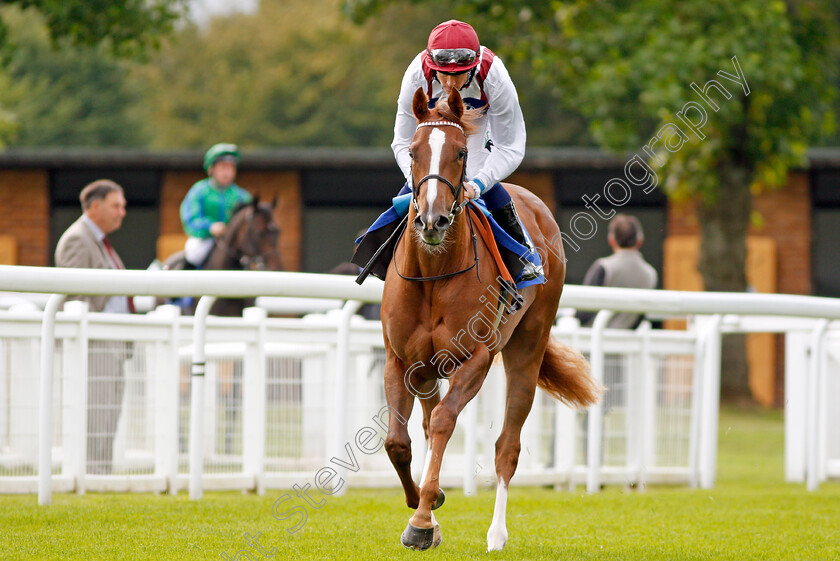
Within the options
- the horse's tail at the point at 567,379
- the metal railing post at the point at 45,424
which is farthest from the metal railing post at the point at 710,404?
the metal railing post at the point at 45,424

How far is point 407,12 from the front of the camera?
32.9m

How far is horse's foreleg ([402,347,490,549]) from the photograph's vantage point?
183 inches

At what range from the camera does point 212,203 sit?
1138cm

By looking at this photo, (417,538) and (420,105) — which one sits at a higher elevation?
(420,105)

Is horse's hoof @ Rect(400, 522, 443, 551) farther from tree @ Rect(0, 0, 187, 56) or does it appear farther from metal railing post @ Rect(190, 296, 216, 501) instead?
tree @ Rect(0, 0, 187, 56)

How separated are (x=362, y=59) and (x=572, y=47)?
72.7 ft

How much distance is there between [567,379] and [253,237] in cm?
555

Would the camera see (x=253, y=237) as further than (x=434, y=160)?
Yes

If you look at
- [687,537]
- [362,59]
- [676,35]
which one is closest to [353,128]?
[362,59]

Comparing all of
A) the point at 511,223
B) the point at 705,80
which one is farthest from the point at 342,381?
the point at 705,80

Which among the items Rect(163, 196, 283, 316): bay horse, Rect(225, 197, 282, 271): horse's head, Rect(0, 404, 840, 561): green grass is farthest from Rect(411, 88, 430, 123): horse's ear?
Rect(225, 197, 282, 271): horse's head

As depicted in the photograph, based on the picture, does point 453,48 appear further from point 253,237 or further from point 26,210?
point 26,210

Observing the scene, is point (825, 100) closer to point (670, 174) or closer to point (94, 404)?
point (670, 174)

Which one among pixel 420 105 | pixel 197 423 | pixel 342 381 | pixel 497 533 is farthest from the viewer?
pixel 342 381
